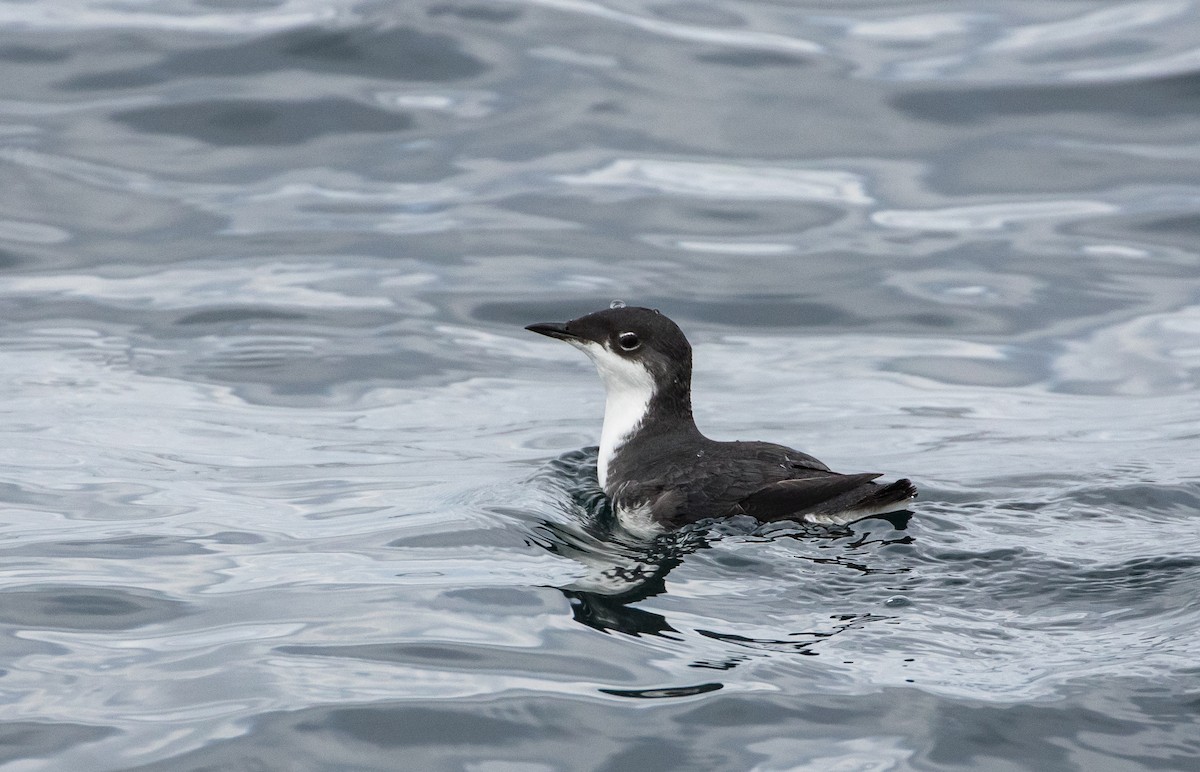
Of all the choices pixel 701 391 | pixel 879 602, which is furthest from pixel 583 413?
pixel 879 602

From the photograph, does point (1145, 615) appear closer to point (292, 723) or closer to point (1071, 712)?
point (1071, 712)

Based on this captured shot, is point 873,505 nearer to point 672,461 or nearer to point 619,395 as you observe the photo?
point 672,461

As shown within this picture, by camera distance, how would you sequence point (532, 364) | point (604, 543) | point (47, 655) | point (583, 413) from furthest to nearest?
point (532, 364)
point (583, 413)
point (604, 543)
point (47, 655)

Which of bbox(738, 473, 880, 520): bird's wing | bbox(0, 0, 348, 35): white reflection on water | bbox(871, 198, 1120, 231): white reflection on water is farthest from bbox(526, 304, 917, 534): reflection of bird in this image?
bbox(0, 0, 348, 35): white reflection on water

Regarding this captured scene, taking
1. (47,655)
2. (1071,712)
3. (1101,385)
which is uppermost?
(1101,385)

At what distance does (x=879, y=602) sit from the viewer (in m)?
6.16

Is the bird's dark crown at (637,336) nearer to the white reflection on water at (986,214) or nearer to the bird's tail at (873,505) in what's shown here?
the bird's tail at (873,505)

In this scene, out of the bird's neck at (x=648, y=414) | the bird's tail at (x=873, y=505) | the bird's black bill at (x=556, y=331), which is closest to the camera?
the bird's tail at (x=873, y=505)

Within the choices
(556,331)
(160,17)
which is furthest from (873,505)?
(160,17)

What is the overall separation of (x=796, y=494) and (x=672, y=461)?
3.00 ft

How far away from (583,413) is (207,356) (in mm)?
2784

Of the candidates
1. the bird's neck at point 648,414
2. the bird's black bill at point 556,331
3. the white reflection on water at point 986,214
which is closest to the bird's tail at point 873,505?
the bird's neck at point 648,414

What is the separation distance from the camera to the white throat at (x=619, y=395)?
26.9ft

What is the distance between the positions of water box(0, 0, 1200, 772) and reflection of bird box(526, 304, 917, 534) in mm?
170
